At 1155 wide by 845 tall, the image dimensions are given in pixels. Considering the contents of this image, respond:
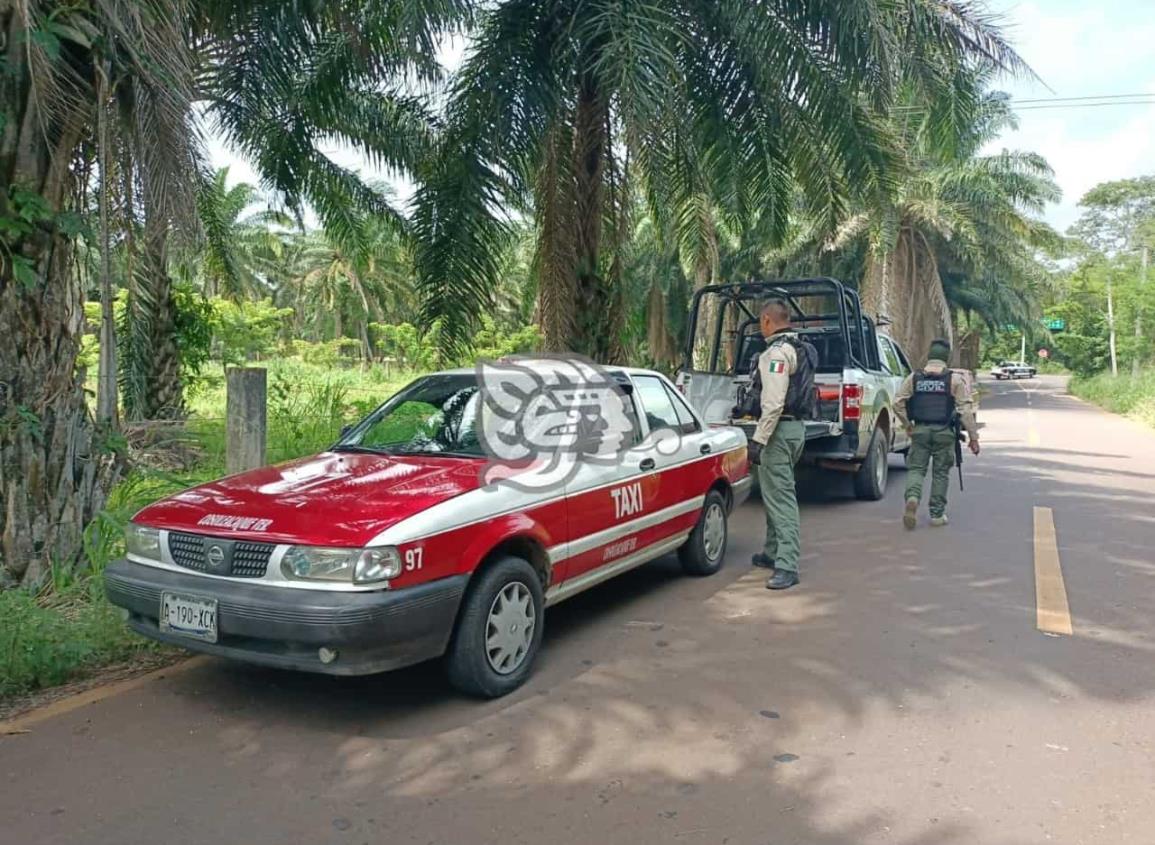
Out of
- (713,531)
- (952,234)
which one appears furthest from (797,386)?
(952,234)

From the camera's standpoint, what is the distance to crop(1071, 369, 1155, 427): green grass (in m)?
25.4

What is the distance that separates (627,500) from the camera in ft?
17.9

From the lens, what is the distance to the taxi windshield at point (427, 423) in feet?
16.9

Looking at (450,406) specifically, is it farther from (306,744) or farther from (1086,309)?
(1086,309)

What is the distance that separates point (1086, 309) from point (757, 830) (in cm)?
5655

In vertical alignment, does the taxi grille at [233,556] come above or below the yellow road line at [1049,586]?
above

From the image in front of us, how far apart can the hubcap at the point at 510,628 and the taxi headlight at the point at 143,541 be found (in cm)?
156

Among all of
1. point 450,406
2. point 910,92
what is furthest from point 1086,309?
point 450,406

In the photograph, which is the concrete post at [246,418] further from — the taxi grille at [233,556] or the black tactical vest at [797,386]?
the black tactical vest at [797,386]

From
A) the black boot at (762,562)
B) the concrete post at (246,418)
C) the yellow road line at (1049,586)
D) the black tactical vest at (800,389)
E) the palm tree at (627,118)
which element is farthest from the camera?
the palm tree at (627,118)

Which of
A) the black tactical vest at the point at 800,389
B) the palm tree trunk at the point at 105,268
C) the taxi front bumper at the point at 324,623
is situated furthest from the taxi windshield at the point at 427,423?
the black tactical vest at the point at 800,389

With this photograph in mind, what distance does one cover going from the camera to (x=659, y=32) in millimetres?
8375

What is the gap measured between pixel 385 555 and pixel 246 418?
343 cm

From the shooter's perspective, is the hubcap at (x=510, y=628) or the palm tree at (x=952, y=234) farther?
the palm tree at (x=952, y=234)
